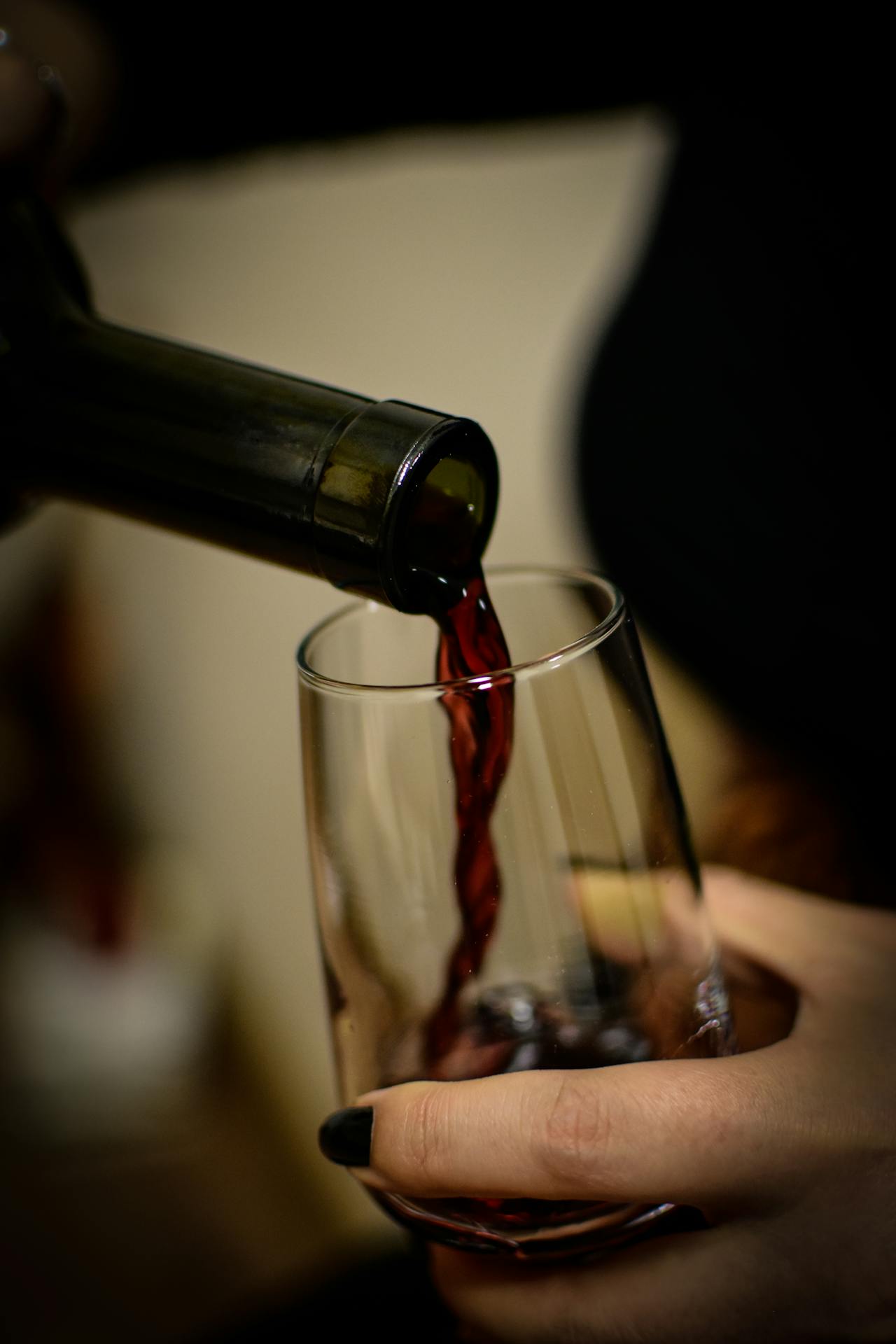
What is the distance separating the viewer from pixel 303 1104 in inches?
56.0

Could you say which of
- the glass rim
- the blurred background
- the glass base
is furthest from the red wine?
the blurred background

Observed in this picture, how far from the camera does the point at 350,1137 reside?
0.48m

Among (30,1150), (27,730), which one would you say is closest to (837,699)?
(27,730)

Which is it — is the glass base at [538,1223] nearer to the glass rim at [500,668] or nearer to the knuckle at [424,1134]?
the knuckle at [424,1134]

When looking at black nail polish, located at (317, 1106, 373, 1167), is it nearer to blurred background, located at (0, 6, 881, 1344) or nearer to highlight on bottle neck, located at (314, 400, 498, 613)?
highlight on bottle neck, located at (314, 400, 498, 613)

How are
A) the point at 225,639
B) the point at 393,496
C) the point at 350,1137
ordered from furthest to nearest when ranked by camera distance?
the point at 225,639 < the point at 350,1137 < the point at 393,496

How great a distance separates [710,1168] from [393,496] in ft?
0.94

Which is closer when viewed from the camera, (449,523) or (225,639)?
(449,523)

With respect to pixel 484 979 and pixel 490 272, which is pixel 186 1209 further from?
pixel 490 272

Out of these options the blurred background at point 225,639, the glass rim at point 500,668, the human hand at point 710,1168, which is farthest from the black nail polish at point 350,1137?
the blurred background at point 225,639

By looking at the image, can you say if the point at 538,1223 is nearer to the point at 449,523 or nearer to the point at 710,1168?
the point at 710,1168

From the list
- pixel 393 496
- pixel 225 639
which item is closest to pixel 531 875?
pixel 393 496

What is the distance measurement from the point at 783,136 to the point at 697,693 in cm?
59

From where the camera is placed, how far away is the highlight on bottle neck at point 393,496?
0.38 m
